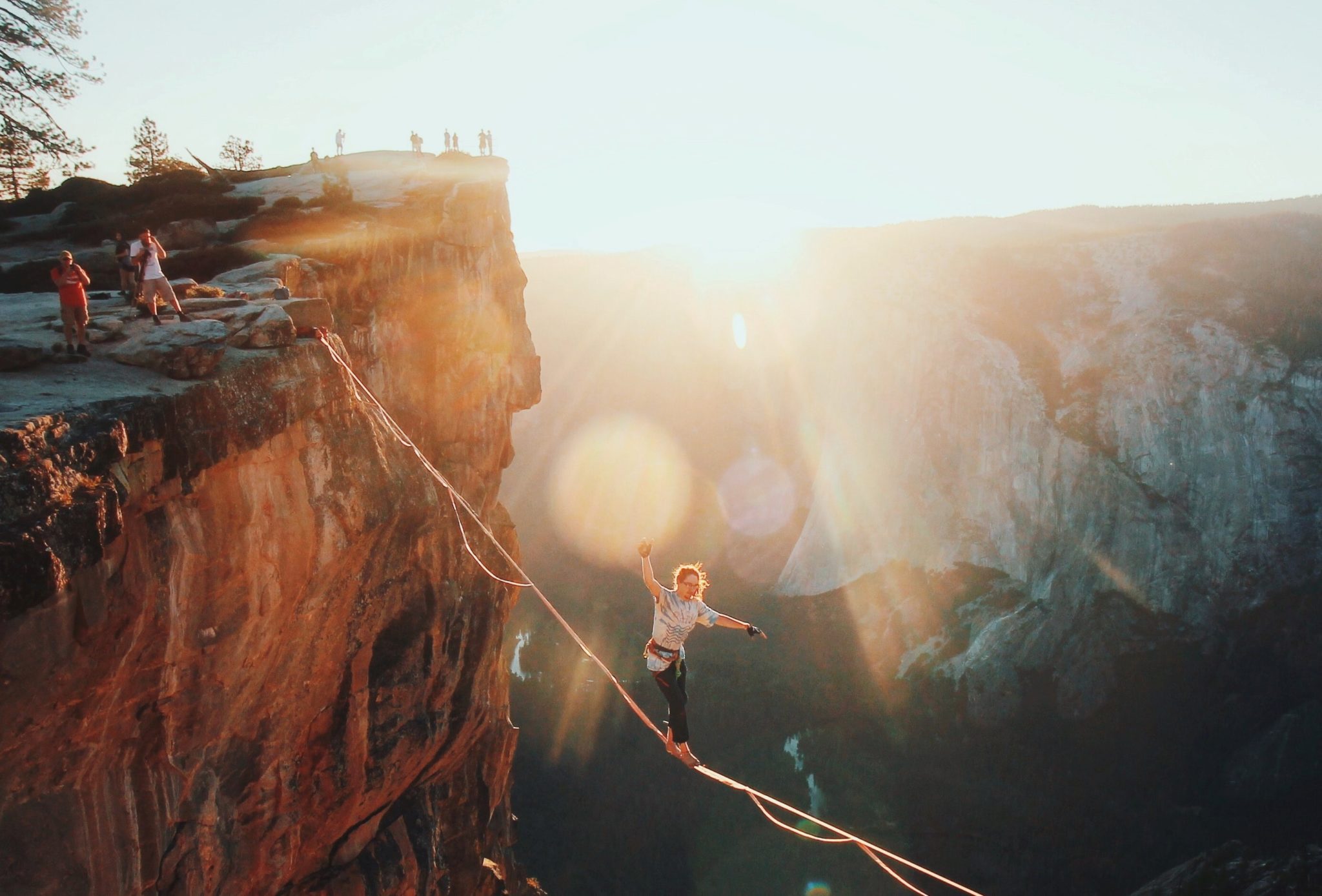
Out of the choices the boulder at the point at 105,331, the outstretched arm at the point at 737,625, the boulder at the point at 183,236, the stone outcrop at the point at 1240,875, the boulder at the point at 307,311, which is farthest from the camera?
the stone outcrop at the point at 1240,875

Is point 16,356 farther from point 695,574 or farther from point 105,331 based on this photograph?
point 695,574

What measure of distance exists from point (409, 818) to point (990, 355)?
34175mm

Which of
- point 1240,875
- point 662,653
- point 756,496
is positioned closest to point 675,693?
A: point 662,653

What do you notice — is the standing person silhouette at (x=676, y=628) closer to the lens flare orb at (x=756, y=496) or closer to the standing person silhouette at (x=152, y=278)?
the standing person silhouette at (x=152, y=278)

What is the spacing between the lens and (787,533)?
55469 millimetres

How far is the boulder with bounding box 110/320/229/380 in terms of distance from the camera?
9305 mm

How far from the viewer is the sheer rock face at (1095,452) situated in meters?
33.8

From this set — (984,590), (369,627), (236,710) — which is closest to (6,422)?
(236,710)

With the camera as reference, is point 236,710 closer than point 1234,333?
Yes

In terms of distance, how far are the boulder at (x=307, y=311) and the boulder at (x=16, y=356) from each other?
2.84 m

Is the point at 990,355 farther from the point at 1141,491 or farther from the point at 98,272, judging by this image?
the point at 98,272

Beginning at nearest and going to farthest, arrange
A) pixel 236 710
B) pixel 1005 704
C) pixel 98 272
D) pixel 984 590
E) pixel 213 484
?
pixel 213 484, pixel 236 710, pixel 98 272, pixel 1005 704, pixel 984 590

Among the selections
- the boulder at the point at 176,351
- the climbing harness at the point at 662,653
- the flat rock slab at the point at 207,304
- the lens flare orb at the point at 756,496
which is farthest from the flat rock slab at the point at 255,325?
the lens flare orb at the point at 756,496

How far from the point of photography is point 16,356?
28.8ft
